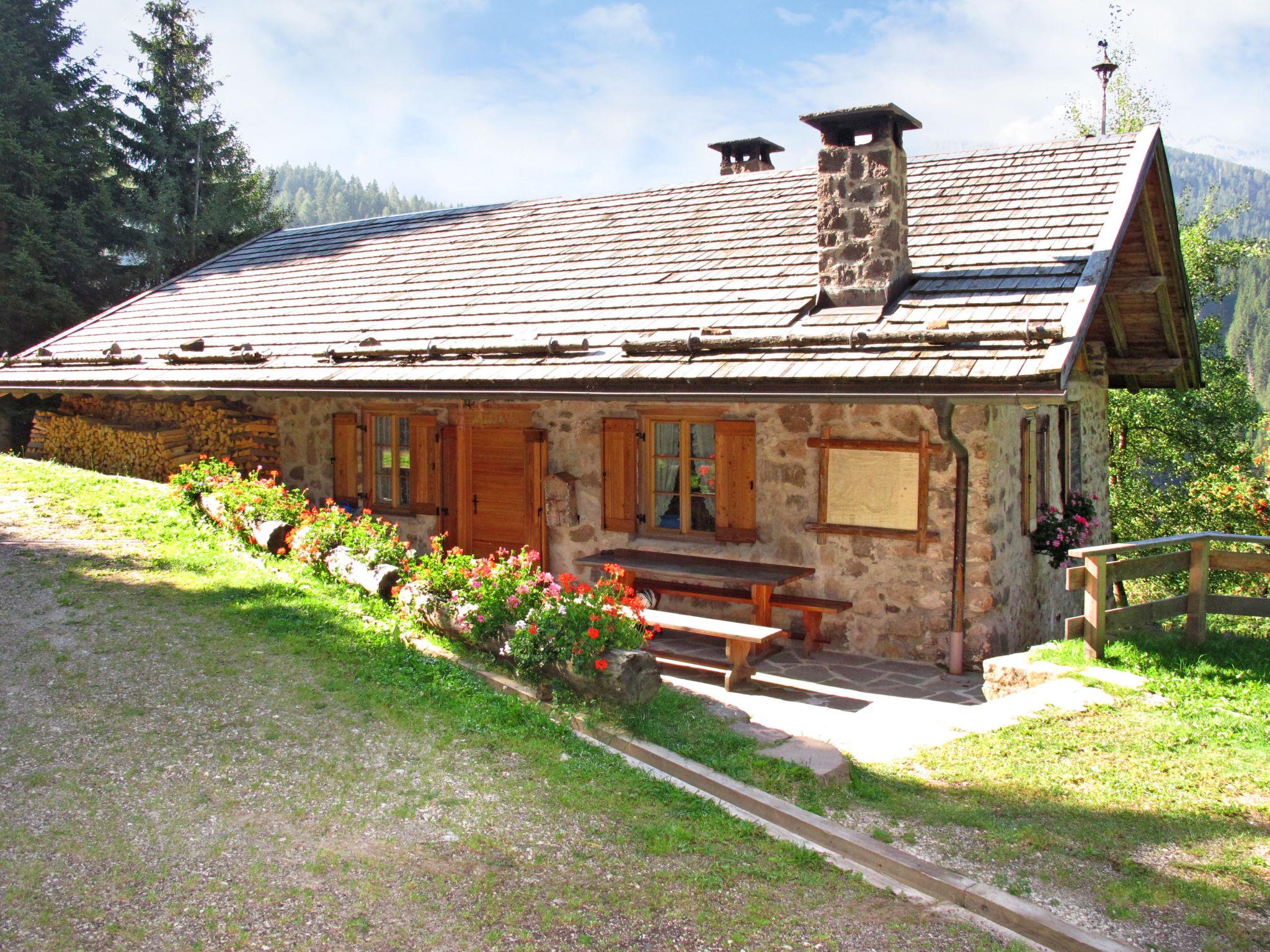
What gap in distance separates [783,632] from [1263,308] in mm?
75388

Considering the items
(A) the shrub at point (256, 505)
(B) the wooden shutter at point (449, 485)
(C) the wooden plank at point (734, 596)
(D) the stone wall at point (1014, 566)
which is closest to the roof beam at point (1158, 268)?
(D) the stone wall at point (1014, 566)

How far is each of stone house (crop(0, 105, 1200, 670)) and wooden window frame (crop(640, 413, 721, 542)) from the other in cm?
3

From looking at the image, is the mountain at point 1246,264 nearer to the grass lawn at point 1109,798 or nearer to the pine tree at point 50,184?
the grass lawn at point 1109,798

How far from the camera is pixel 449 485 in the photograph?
431 inches

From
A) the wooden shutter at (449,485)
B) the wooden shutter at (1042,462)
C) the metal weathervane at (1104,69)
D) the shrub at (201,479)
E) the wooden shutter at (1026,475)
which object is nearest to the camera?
the wooden shutter at (1026,475)

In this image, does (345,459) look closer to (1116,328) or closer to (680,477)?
(680,477)

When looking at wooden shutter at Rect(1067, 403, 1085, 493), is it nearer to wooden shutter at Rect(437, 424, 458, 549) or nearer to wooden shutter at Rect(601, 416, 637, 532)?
wooden shutter at Rect(601, 416, 637, 532)

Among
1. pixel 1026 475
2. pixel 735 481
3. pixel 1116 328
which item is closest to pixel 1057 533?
pixel 1026 475

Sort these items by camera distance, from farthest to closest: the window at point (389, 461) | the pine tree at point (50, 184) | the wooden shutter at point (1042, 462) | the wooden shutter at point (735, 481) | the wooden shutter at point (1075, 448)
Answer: the pine tree at point (50, 184) → the window at point (389, 461) → the wooden shutter at point (1075, 448) → the wooden shutter at point (1042, 462) → the wooden shutter at point (735, 481)

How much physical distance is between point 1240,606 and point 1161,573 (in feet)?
2.28

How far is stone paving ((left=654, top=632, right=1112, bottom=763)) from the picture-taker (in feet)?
19.8

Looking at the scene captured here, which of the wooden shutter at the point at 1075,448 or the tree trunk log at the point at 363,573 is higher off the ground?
the wooden shutter at the point at 1075,448

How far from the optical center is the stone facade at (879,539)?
8.01 m

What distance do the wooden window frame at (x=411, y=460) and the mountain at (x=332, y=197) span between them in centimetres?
7285
